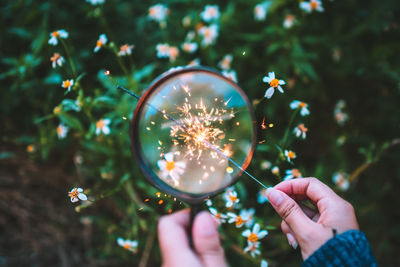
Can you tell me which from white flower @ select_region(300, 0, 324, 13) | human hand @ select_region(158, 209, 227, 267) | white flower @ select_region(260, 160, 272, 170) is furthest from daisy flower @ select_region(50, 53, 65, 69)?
white flower @ select_region(300, 0, 324, 13)

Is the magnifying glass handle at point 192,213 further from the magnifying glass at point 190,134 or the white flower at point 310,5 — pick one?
the white flower at point 310,5

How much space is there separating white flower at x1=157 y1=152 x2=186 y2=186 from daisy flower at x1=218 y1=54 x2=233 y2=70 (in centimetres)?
112

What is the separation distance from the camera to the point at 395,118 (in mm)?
2113

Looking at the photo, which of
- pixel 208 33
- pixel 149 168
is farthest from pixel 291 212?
pixel 208 33

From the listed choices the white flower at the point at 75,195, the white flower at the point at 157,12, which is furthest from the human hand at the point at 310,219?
the white flower at the point at 157,12

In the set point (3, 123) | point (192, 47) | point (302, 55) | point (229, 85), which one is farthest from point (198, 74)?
point (3, 123)

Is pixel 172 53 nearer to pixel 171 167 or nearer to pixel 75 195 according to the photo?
pixel 171 167

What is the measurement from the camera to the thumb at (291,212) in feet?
3.35

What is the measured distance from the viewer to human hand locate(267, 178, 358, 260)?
100 cm

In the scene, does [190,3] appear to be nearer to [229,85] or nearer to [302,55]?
[302,55]

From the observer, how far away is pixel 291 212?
3.49 ft

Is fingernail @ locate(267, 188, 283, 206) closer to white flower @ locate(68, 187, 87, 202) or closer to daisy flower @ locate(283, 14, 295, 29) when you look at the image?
white flower @ locate(68, 187, 87, 202)

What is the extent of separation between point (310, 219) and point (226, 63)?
1.33 meters

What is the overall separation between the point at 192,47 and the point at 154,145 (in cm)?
103
